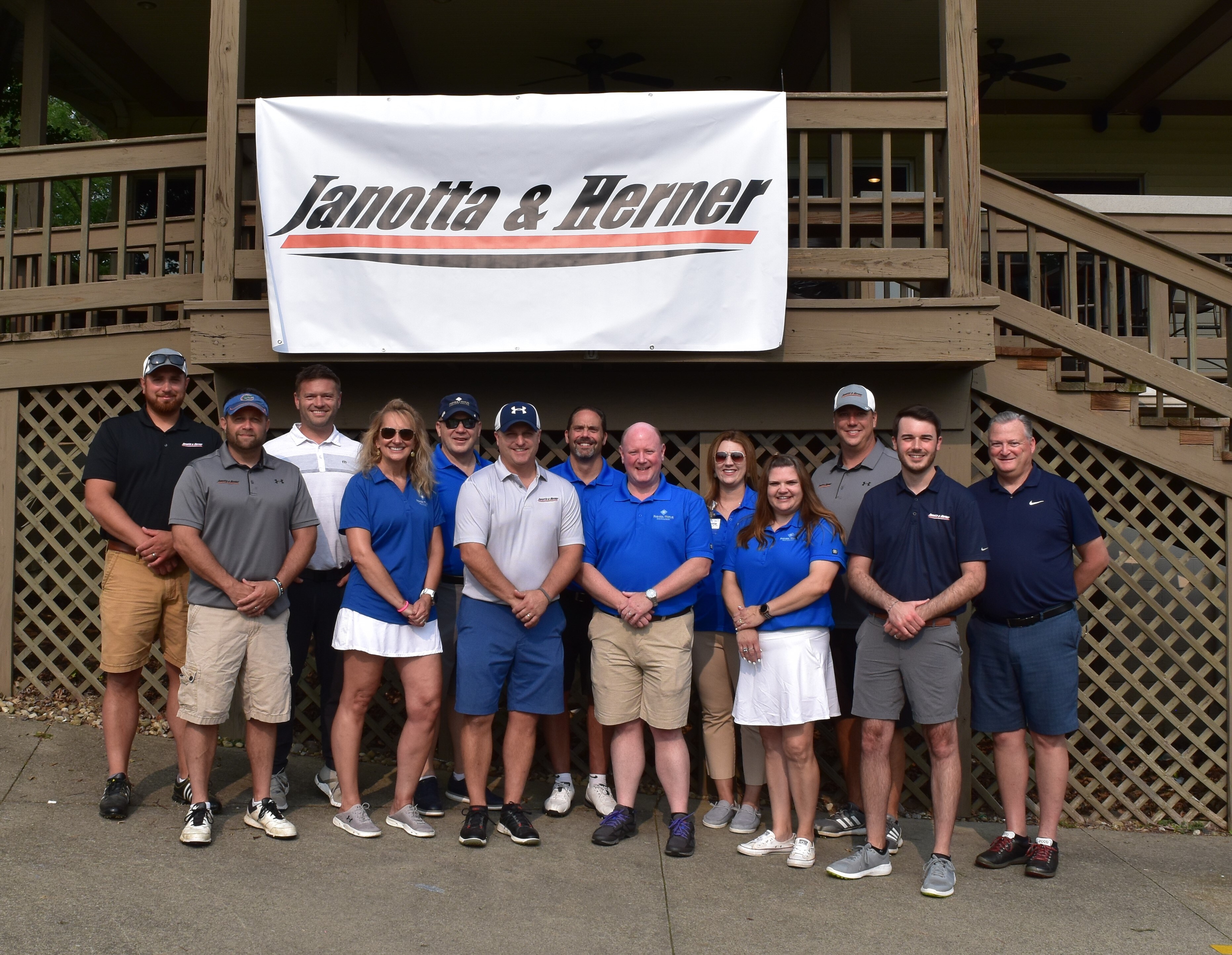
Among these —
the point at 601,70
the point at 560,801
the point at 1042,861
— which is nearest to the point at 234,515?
the point at 560,801

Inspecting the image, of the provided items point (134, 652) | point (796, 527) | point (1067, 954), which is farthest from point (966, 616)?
point (134, 652)

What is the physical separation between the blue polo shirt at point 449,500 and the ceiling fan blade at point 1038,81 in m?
6.86

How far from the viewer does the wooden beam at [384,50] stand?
8.34 meters

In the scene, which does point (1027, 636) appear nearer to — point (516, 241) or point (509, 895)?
point (509, 895)

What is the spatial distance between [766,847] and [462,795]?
1503 mm

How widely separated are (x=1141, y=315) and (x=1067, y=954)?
6.09 metres

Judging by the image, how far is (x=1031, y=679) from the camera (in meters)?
4.50

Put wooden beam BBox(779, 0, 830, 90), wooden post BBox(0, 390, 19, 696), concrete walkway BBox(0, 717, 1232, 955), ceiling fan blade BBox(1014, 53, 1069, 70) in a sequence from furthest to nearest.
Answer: ceiling fan blade BBox(1014, 53, 1069, 70), wooden beam BBox(779, 0, 830, 90), wooden post BBox(0, 390, 19, 696), concrete walkway BBox(0, 717, 1232, 955)

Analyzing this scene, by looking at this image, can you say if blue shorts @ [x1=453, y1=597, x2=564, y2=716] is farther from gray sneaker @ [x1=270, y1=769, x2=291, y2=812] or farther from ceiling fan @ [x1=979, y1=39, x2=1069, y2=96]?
ceiling fan @ [x1=979, y1=39, x2=1069, y2=96]

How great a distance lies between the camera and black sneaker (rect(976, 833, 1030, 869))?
4.58 metres

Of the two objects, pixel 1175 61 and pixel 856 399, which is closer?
pixel 856 399

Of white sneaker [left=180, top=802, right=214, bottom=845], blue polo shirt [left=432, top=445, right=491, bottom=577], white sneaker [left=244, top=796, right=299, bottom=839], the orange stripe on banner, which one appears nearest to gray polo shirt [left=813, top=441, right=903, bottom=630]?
the orange stripe on banner

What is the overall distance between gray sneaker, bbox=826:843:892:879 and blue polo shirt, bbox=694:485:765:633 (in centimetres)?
110

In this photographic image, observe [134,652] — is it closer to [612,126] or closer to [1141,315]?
[612,126]
